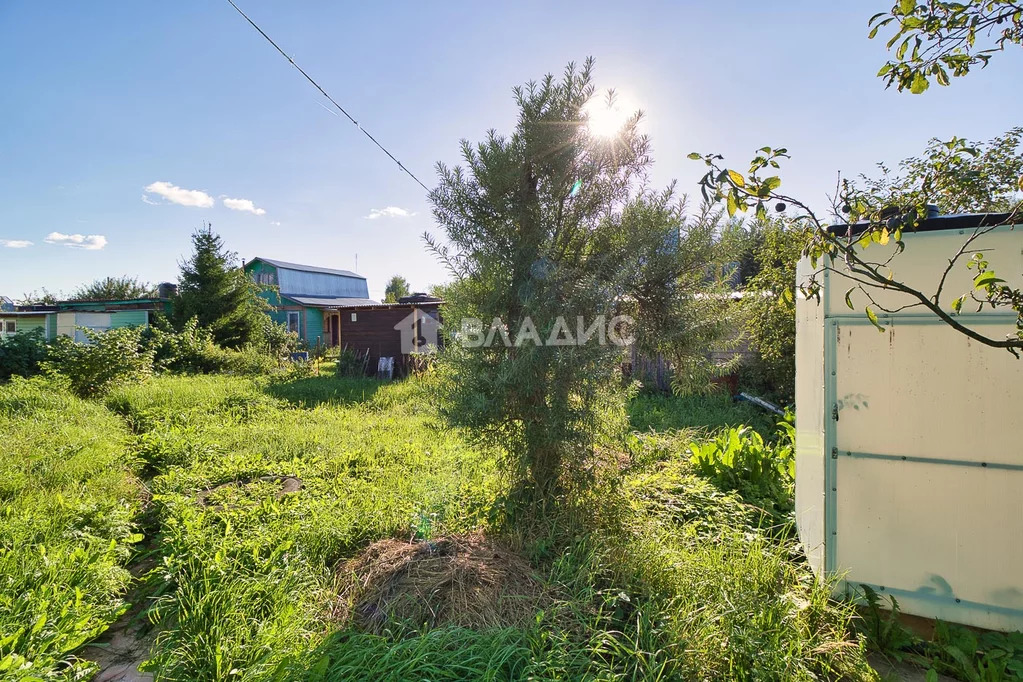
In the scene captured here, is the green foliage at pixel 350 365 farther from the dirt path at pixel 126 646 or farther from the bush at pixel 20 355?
the dirt path at pixel 126 646

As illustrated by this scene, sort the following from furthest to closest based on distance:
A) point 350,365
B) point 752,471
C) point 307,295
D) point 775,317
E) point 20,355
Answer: point 307,295, point 350,365, point 20,355, point 775,317, point 752,471

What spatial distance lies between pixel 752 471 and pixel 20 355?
15.8 m

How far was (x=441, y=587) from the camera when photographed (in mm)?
2502

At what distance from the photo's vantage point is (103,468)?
423 centimetres

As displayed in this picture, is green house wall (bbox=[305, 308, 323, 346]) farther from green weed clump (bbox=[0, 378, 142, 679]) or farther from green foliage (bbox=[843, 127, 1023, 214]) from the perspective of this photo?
green foliage (bbox=[843, 127, 1023, 214])

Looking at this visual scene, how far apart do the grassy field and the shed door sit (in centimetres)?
46

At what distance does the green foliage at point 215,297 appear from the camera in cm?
1325

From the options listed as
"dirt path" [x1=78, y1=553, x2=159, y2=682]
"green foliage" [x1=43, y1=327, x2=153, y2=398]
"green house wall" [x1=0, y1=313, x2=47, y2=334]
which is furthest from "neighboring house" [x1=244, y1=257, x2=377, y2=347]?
"dirt path" [x1=78, y1=553, x2=159, y2=682]

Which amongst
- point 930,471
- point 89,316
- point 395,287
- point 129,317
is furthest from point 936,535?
point 395,287

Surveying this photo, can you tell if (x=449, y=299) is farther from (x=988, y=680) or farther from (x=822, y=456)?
(x=988, y=680)

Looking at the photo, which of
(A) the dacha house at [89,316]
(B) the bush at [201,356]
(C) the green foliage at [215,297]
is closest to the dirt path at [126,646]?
(B) the bush at [201,356]

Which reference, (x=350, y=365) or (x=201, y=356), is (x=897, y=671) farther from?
(x=201, y=356)

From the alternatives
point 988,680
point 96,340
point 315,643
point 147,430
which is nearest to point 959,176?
point 988,680

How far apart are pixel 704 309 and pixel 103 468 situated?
5389mm
